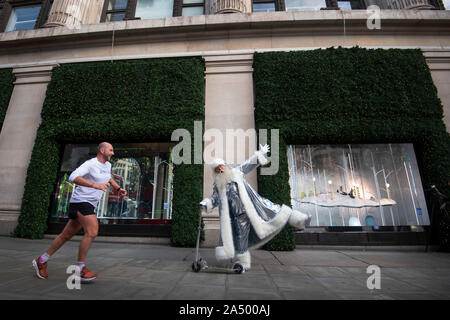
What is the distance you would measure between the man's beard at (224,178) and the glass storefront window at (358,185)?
12.1 feet

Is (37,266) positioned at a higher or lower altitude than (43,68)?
lower

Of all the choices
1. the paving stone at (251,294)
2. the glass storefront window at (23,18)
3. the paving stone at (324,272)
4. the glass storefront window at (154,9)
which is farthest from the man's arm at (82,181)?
the glass storefront window at (23,18)

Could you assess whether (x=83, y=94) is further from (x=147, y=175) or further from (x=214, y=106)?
(x=214, y=106)

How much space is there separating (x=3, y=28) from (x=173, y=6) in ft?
26.7

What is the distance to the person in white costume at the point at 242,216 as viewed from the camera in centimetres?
354

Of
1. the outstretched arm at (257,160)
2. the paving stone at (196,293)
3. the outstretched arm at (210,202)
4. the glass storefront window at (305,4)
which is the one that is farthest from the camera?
the glass storefront window at (305,4)

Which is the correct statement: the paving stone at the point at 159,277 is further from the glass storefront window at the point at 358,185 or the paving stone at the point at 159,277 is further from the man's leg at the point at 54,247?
the glass storefront window at the point at 358,185

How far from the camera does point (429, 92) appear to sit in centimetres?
682

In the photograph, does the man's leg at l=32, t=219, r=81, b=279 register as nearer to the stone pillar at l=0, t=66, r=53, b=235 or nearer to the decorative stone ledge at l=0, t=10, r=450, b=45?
the stone pillar at l=0, t=66, r=53, b=235

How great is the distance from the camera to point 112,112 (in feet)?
23.5

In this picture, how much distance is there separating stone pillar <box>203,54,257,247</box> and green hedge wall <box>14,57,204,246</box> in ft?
1.13

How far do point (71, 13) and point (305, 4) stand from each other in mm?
9946

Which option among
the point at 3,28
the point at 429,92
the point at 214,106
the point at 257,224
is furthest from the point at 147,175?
the point at 3,28

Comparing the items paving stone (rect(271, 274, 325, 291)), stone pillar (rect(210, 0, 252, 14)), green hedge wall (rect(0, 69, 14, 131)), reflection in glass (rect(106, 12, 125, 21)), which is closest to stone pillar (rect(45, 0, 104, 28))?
reflection in glass (rect(106, 12, 125, 21))
